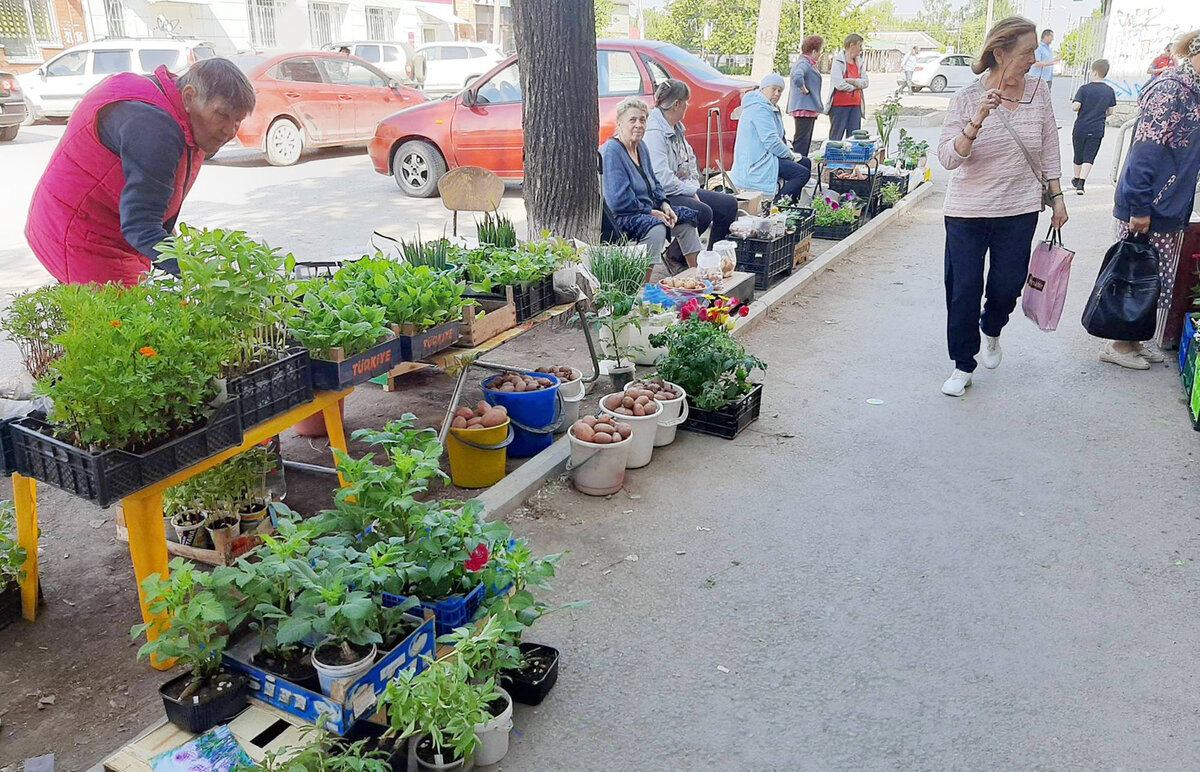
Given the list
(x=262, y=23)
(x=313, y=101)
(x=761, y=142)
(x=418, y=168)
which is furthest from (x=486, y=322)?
(x=262, y=23)

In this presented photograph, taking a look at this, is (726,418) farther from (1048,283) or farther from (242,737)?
(242,737)

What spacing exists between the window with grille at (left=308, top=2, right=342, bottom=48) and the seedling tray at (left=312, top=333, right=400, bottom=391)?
34.2 metres

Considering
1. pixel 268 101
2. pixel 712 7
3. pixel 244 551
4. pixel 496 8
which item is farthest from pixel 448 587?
pixel 496 8

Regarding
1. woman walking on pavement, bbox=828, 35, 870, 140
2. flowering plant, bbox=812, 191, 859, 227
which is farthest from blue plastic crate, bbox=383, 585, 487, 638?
woman walking on pavement, bbox=828, 35, 870, 140

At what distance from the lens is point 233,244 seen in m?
3.31

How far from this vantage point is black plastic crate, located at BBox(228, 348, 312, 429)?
331 centimetres

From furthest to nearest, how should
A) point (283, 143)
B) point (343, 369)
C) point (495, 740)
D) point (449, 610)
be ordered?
point (283, 143) → point (343, 369) → point (449, 610) → point (495, 740)

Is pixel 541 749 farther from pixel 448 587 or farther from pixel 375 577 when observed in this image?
pixel 375 577

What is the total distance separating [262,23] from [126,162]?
3272 cm

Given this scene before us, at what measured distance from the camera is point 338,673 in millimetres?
2572

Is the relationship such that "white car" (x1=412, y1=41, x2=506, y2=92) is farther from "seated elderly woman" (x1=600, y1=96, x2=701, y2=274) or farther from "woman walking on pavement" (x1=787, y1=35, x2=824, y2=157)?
"seated elderly woman" (x1=600, y1=96, x2=701, y2=274)

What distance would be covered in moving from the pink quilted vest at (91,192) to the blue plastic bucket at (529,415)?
68.5 inches

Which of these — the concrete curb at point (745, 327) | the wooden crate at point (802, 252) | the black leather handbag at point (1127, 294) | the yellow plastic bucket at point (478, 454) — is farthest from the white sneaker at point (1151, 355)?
the yellow plastic bucket at point (478, 454)

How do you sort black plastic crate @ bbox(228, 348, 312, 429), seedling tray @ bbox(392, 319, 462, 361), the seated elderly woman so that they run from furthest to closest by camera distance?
the seated elderly woman < seedling tray @ bbox(392, 319, 462, 361) < black plastic crate @ bbox(228, 348, 312, 429)
